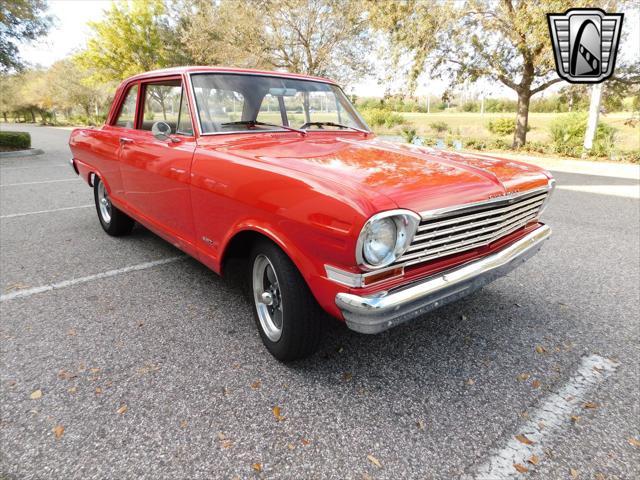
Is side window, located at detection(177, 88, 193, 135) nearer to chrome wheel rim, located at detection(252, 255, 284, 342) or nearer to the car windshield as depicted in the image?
the car windshield

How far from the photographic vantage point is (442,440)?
6.14 ft

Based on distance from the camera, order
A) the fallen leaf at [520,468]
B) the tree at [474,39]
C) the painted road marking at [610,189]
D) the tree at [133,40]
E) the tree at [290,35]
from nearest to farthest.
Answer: the fallen leaf at [520,468] < the painted road marking at [610,189] < the tree at [474,39] < the tree at [290,35] < the tree at [133,40]

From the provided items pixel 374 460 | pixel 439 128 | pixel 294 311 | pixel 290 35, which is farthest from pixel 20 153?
pixel 439 128

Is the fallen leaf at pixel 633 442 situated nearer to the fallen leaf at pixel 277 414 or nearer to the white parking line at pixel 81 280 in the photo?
the fallen leaf at pixel 277 414

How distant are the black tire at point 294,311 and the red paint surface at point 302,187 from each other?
0.10 m

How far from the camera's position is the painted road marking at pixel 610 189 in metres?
7.64

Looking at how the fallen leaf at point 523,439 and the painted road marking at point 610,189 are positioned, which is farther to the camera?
the painted road marking at point 610,189

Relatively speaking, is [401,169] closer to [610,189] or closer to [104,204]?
[104,204]

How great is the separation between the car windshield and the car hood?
26 centimetres

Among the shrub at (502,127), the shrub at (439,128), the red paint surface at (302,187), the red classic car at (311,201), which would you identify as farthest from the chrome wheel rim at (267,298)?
the shrub at (502,127)

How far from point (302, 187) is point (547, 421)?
1639 millimetres

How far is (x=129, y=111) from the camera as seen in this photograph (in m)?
3.96

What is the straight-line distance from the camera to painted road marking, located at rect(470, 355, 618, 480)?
1.74 m

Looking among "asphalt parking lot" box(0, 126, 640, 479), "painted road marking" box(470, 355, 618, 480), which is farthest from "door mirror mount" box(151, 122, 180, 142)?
"painted road marking" box(470, 355, 618, 480)
